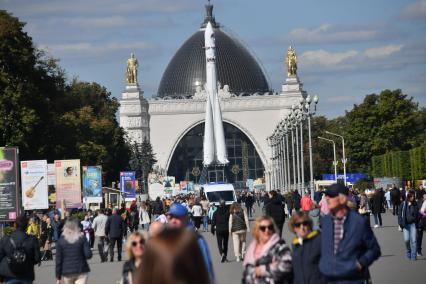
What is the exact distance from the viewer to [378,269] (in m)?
22.8

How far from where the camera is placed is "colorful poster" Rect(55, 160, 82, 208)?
3888 cm

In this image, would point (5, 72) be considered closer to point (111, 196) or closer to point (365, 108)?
point (111, 196)

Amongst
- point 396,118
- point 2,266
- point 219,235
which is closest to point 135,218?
point 219,235

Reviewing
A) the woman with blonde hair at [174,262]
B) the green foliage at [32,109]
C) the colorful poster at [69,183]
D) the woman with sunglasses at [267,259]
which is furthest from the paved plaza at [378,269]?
the green foliage at [32,109]

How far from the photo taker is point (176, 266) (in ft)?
16.2

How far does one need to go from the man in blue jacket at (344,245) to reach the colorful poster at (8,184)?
59.2 ft

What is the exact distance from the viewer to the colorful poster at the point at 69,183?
38875 millimetres

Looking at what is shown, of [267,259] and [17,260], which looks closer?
[267,259]

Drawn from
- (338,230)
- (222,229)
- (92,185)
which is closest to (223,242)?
(222,229)

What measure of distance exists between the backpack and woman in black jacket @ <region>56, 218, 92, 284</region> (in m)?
0.58

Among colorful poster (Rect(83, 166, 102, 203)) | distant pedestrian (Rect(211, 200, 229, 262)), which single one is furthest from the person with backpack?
colorful poster (Rect(83, 166, 102, 203))

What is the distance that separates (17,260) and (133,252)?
437cm

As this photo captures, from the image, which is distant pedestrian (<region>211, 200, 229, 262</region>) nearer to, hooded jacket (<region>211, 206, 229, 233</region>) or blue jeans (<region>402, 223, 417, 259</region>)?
hooded jacket (<region>211, 206, 229, 233</region>)

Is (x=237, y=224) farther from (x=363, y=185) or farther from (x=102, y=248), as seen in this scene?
(x=363, y=185)
